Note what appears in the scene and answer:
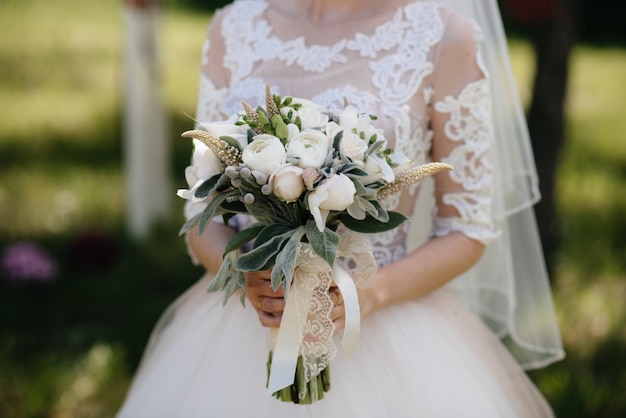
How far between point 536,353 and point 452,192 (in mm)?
896

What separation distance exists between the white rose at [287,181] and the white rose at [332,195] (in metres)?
0.04

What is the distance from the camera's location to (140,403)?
265cm

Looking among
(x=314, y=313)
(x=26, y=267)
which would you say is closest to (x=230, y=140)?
(x=314, y=313)

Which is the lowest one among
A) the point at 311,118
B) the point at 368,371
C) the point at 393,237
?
the point at 368,371

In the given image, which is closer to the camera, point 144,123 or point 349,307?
point 349,307

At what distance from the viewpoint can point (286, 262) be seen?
6.66ft

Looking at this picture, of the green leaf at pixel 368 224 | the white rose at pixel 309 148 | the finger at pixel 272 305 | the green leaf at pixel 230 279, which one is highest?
the white rose at pixel 309 148

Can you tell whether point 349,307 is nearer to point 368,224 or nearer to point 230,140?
point 368,224

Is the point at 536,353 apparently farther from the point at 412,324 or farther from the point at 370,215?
the point at 370,215

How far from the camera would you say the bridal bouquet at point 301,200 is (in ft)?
6.64

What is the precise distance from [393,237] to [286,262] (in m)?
0.79

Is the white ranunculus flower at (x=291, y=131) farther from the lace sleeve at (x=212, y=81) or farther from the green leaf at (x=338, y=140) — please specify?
the lace sleeve at (x=212, y=81)

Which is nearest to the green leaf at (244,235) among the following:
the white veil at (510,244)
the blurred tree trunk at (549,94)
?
the white veil at (510,244)

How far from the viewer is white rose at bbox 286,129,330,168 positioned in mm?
2023
